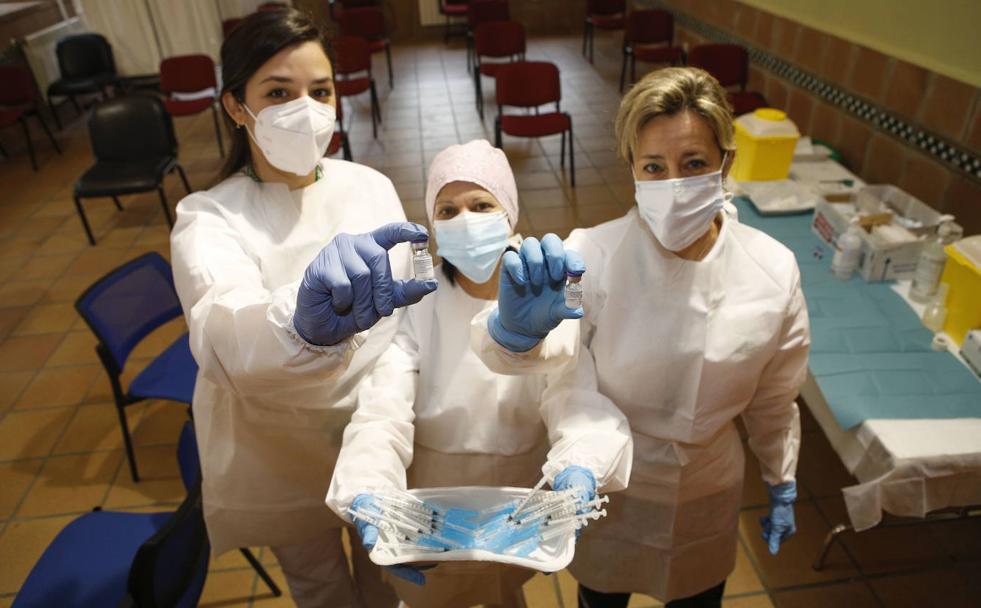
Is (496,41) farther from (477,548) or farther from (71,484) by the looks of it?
(477,548)

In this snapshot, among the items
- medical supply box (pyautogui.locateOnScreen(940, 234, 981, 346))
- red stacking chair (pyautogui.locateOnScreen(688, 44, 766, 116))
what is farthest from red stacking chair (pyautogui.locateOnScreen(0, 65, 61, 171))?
medical supply box (pyautogui.locateOnScreen(940, 234, 981, 346))

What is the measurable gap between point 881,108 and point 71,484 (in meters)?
4.49

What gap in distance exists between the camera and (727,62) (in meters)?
4.87

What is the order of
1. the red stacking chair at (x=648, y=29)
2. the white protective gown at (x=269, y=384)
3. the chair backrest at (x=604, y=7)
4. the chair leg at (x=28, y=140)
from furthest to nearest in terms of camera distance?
1. the chair backrest at (x=604, y=7)
2. the red stacking chair at (x=648, y=29)
3. the chair leg at (x=28, y=140)
4. the white protective gown at (x=269, y=384)

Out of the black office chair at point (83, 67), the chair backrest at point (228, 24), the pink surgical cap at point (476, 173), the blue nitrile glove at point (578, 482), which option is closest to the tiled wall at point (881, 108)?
the pink surgical cap at point (476, 173)

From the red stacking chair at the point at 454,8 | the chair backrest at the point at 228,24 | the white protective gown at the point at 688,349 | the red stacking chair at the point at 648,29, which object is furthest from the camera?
the red stacking chair at the point at 454,8

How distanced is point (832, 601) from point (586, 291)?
64.3 inches

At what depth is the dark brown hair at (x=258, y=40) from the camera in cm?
139

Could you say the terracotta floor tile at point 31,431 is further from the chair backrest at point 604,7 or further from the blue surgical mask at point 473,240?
the chair backrest at point 604,7

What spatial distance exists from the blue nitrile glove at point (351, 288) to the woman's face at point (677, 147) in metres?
0.59

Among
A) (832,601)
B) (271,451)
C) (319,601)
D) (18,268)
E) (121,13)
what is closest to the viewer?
(271,451)

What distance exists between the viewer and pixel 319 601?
1.80 metres

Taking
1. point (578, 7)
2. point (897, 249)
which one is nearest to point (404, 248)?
point (897, 249)

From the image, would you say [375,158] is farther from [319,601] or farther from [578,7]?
[578,7]
